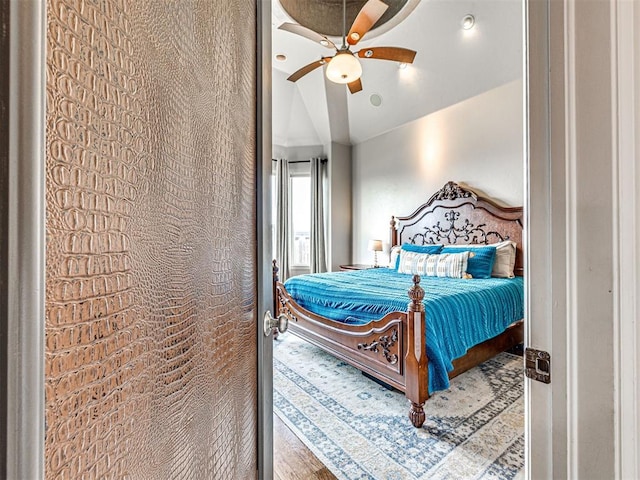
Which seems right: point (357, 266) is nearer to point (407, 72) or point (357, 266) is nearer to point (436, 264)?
point (436, 264)

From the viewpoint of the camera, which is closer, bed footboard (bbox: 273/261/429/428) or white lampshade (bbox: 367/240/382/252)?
bed footboard (bbox: 273/261/429/428)

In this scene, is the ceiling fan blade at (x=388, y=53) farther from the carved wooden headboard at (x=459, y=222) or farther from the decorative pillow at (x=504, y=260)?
the decorative pillow at (x=504, y=260)

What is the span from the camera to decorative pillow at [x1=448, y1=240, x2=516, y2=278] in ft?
11.7

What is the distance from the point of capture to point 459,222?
4340 millimetres

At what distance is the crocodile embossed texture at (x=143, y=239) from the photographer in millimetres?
323

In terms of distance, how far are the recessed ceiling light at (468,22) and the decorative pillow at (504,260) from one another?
8.26 ft

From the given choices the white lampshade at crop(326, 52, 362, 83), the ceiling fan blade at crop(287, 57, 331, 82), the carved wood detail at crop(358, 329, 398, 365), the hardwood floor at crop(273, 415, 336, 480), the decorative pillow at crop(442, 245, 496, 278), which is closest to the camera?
the hardwood floor at crop(273, 415, 336, 480)

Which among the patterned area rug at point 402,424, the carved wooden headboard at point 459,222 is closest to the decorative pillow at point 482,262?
the carved wooden headboard at point 459,222

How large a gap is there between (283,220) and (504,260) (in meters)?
3.74

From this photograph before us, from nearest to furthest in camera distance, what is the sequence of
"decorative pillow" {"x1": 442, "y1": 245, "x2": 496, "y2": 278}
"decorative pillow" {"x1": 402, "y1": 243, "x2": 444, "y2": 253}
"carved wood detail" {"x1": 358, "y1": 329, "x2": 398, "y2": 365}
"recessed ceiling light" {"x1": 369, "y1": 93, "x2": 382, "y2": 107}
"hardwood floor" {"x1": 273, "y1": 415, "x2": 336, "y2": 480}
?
"hardwood floor" {"x1": 273, "y1": 415, "x2": 336, "y2": 480} → "carved wood detail" {"x1": 358, "y1": 329, "x2": 398, "y2": 365} → "decorative pillow" {"x1": 442, "y1": 245, "x2": 496, "y2": 278} → "decorative pillow" {"x1": 402, "y1": 243, "x2": 444, "y2": 253} → "recessed ceiling light" {"x1": 369, "y1": 93, "x2": 382, "y2": 107}

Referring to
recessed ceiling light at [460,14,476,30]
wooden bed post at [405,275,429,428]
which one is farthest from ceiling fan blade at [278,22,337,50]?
wooden bed post at [405,275,429,428]

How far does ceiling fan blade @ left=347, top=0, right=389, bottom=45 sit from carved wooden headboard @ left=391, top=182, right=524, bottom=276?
2540mm

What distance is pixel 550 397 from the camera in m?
0.68

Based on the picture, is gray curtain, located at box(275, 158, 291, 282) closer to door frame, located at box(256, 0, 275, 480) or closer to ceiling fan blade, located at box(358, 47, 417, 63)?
ceiling fan blade, located at box(358, 47, 417, 63)
